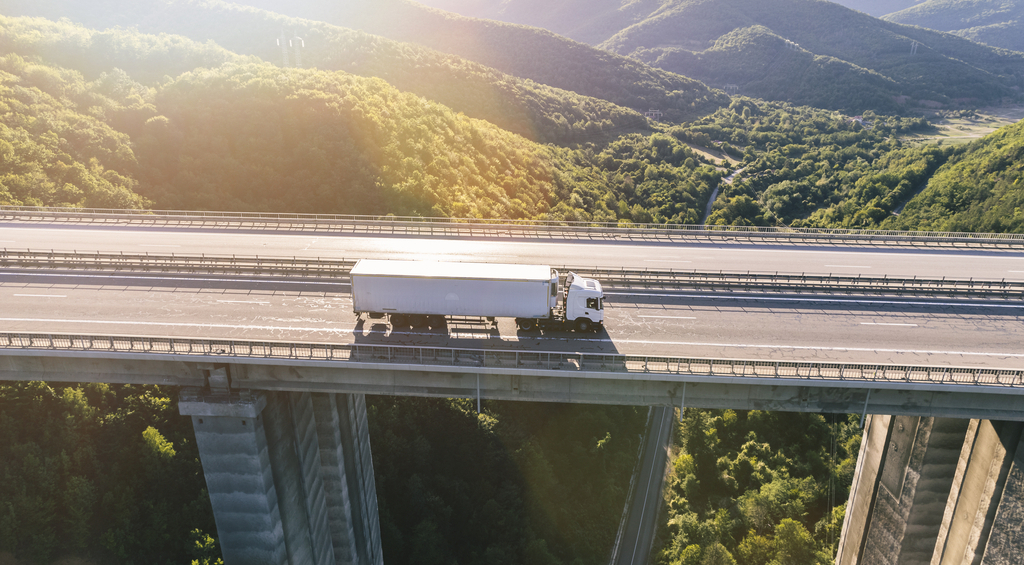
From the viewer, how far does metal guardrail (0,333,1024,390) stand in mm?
23859

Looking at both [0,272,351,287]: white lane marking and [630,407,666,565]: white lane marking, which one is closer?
[0,272,351,287]: white lane marking

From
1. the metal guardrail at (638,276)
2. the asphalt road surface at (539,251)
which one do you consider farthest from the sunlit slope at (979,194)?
the metal guardrail at (638,276)

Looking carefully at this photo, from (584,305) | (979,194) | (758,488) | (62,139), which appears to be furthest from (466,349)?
(979,194)

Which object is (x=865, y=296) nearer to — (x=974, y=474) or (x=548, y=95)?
(x=974, y=474)

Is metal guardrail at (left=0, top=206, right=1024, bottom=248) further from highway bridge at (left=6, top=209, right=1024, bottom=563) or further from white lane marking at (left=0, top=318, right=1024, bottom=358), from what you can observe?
white lane marking at (left=0, top=318, right=1024, bottom=358)

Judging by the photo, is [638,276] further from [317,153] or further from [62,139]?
[62,139]

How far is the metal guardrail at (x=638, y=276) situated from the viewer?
116ft

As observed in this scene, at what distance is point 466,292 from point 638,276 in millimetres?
15015

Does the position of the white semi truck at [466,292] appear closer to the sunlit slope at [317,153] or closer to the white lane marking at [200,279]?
the white lane marking at [200,279]

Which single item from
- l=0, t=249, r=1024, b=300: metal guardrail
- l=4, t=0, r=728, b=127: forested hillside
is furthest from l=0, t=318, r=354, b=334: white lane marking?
l=4, t=0, r=728, b=127: forested hillside

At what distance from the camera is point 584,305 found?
94.3ft

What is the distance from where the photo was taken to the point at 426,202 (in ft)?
221

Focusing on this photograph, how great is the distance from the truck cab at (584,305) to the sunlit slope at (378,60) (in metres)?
87.9

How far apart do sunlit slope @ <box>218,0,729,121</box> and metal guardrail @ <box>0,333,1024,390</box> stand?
6204 inches
